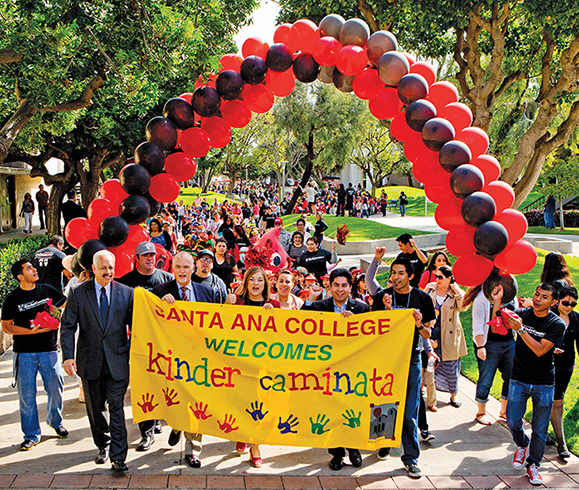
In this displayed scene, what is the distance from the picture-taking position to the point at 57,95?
10.1 metres

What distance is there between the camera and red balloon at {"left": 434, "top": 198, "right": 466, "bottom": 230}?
6617 mm

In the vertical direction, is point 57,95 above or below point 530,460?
above

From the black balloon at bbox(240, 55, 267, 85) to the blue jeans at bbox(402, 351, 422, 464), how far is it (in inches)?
176

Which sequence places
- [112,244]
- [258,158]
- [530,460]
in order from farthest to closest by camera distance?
[258,158], [112,244], [530,460]

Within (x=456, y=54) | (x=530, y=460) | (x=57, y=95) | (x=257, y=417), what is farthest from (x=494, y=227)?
(x=456, y=54)

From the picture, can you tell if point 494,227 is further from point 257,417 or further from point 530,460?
point 257,417

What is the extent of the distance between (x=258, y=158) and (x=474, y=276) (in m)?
59.7

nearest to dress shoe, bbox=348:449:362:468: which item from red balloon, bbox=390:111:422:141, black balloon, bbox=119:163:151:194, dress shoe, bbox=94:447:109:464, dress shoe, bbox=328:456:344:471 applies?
dress shoe, bbox=328:456:344:471

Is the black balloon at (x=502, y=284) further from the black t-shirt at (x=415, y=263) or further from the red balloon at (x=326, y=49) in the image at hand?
the red balloon at (x=326, y=49)

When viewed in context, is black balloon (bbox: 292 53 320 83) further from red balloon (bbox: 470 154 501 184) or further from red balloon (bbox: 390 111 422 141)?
red balloon (bbox: 470 154 501 184)

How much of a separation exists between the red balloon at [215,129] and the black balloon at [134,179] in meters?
1.27

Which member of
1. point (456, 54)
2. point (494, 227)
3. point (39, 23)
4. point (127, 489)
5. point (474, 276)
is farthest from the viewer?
point (456, 54)

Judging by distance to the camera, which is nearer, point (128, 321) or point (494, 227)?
point (128, 321)

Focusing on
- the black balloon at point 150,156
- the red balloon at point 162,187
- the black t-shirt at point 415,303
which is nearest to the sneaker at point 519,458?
the black t-shirt at point 415,303
